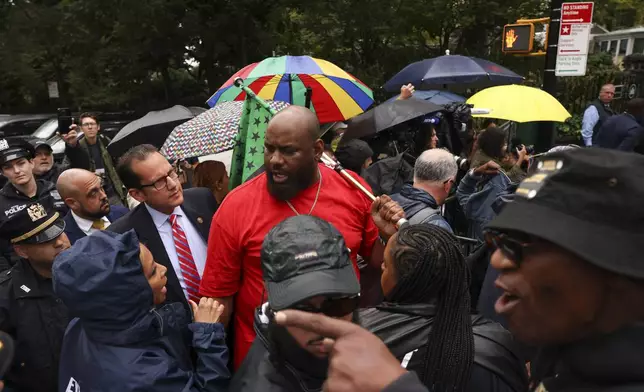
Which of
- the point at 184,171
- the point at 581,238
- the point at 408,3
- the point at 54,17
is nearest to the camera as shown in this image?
the point at 581,238

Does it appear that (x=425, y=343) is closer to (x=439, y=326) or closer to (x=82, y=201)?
(x=439, y=326)

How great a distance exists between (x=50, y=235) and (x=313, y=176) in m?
1.48

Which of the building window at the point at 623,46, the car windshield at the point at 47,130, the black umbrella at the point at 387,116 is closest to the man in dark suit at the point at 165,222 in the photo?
the black umbrella at the point at 387,116

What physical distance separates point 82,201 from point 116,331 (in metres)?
1.99

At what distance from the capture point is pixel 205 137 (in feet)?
12.0

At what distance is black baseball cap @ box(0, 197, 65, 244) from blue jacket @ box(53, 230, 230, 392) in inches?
35.5

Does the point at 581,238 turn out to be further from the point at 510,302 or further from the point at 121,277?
the point at 121,277

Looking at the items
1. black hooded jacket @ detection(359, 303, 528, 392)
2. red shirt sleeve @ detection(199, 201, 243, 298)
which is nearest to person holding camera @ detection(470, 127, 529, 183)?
red shirt sleeve @ detection(199, 201, 243, 298)

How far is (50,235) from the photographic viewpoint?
9.04ft

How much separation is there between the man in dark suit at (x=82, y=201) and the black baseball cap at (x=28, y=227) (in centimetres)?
77

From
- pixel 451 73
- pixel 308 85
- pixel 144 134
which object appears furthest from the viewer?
pixel 451 73

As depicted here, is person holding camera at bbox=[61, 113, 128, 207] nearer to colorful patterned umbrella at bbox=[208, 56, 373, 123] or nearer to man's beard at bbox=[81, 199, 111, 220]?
colorful patterned umbrella at bbox=[208, 56, 373, 123]

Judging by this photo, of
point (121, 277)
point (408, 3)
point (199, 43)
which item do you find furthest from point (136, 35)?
point (121, 277)

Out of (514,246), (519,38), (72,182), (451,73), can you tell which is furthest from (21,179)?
(519,38)
